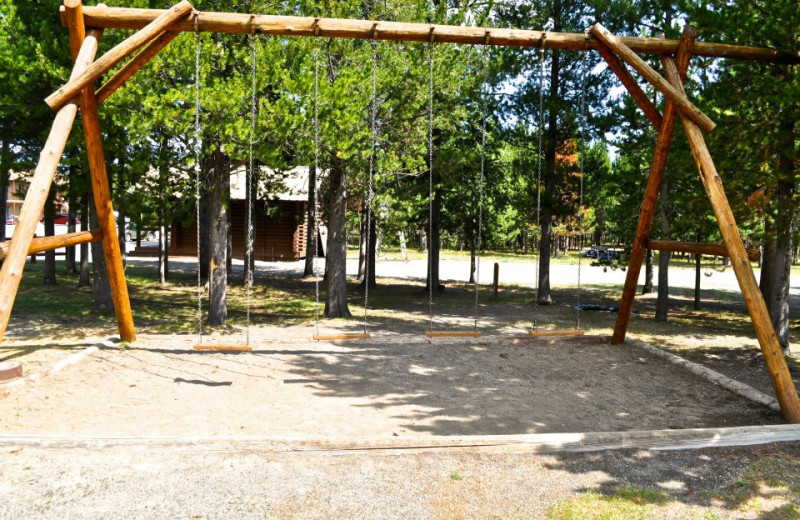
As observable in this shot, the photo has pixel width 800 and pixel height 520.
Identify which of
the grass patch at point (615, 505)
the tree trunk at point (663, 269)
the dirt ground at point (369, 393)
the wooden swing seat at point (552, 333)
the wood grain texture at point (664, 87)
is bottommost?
the grass patch at point (615, 505)

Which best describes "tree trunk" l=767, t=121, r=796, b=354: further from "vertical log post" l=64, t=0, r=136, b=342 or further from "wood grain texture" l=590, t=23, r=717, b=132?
"vertical log post" l=64, t=0, r=136, b=342

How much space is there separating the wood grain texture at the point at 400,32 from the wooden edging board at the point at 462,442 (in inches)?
175

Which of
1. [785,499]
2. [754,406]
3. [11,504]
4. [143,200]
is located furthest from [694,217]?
[11,504]

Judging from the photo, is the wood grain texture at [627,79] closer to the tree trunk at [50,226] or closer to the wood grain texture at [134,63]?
the wood grain texture at [134,63]

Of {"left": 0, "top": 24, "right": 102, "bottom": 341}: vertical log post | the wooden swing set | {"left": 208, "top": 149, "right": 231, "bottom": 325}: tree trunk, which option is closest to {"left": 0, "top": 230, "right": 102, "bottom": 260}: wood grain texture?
the wooden swing set

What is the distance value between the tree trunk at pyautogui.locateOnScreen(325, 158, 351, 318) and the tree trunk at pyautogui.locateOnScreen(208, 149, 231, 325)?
7.44 feet

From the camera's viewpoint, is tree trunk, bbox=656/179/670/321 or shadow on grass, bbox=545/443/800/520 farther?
tree trunk, bbox=656/179/670/321

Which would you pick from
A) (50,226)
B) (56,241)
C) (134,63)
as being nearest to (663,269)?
(134,63)

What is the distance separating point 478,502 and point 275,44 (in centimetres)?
758

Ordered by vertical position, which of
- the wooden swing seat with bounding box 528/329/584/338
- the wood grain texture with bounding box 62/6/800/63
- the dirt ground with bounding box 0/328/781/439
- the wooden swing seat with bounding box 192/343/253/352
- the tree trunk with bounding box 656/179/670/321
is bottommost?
the dirt ground with bounding box 0/328/781/439

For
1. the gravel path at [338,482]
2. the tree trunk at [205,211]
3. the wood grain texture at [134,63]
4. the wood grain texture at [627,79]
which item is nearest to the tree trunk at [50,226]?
the tree trunk at [205,211]

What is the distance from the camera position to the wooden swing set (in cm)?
589

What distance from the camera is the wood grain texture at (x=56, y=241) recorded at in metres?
5.48

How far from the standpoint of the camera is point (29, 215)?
5426mm
